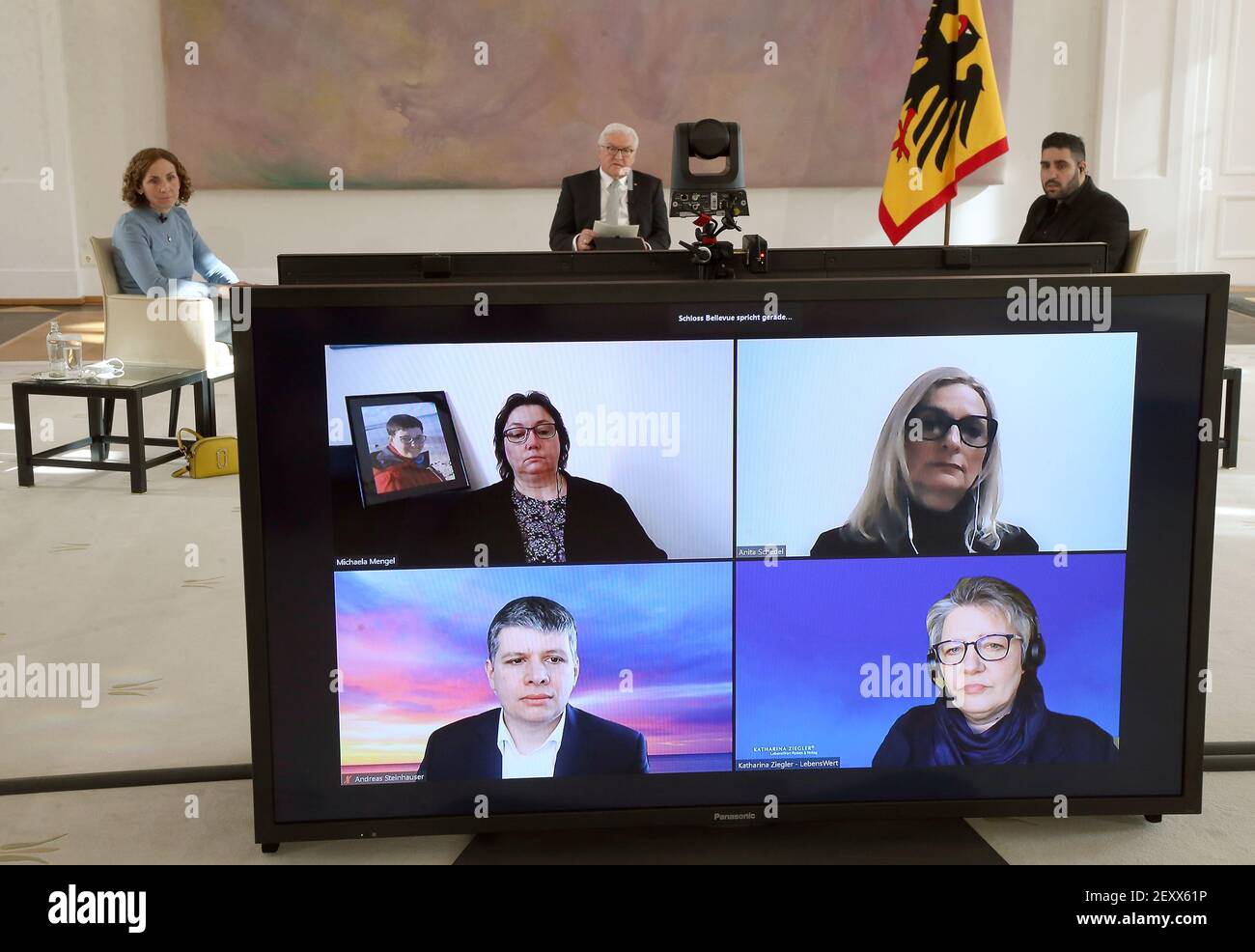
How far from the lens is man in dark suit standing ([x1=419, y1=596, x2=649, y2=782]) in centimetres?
177

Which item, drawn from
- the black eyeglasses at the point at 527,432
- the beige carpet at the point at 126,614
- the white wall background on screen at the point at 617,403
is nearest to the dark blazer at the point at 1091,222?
the beige carpet at the point at 126,614

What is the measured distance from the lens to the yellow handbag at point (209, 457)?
478cm

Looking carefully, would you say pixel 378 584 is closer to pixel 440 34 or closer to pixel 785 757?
pixel 785 757

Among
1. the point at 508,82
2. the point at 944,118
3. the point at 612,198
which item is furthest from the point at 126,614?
the point at 508,82

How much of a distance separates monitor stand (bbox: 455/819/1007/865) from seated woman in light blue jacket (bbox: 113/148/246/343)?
3826mm

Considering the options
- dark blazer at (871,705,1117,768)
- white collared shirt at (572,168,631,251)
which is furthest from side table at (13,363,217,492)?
dark blazer at (871,705,1117,768)

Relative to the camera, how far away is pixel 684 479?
174 cm

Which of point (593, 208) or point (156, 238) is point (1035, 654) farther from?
point (156, 238)

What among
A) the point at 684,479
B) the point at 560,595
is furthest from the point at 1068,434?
the point at 560,595

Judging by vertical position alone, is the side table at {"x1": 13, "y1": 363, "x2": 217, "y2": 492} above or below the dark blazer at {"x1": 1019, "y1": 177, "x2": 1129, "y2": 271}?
below

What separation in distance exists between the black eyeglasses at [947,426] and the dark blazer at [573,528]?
1.30ft

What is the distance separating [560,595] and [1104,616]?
78cm

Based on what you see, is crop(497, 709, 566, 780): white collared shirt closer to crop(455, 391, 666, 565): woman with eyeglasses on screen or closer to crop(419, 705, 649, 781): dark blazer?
crop(419, 705, 649, 781): dark blazer
